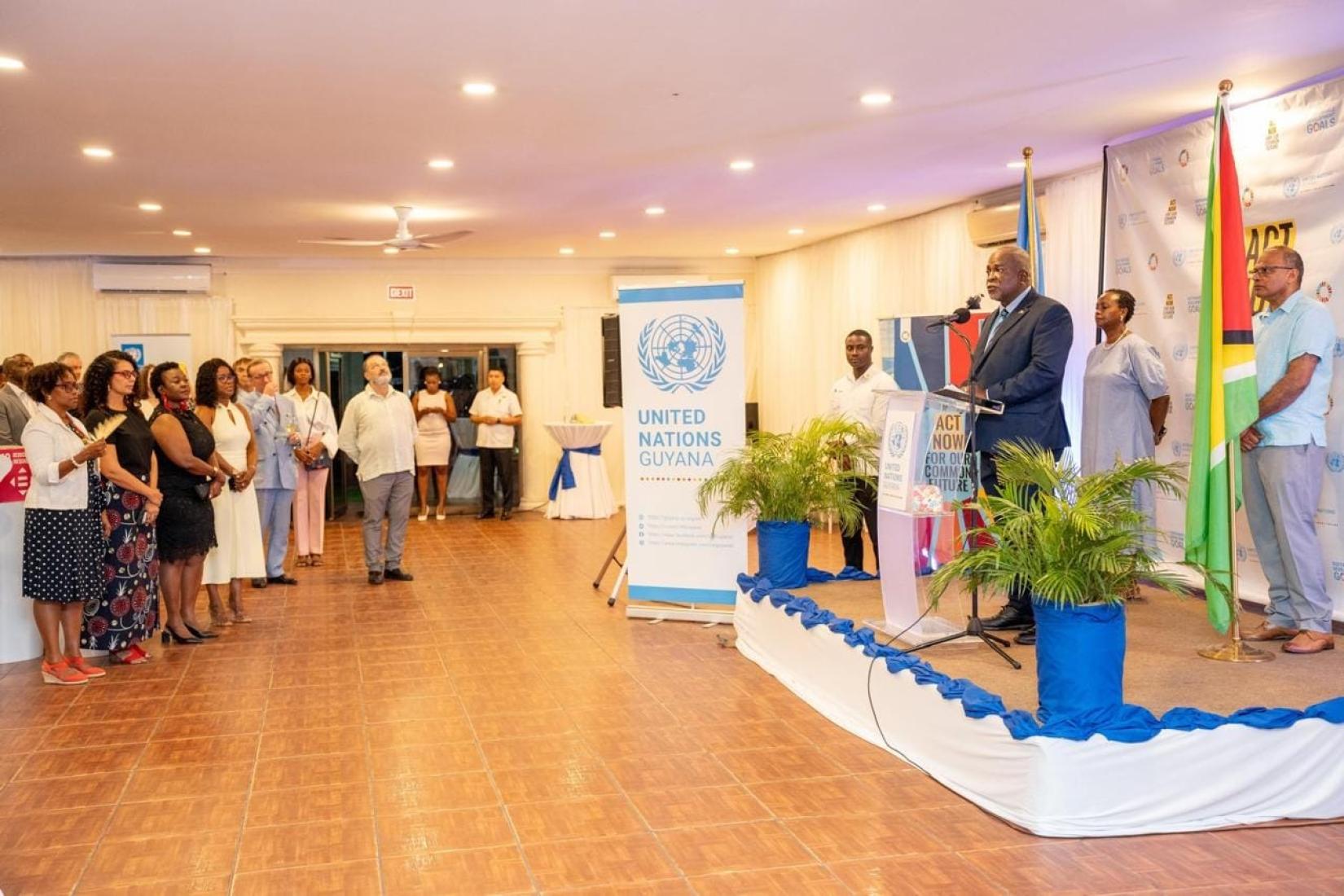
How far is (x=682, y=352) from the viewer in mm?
6664

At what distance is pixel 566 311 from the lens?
14.4m

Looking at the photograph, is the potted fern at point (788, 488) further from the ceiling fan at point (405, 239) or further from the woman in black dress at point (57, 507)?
the ceiling fan at point (405, 239)

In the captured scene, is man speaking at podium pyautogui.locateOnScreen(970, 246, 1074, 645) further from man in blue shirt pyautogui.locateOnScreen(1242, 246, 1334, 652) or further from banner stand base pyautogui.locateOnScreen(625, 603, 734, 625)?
banner stand base pyautogui.locateOnScreen(625, 603, 734, 625)

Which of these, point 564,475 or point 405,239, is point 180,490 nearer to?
point 405,239

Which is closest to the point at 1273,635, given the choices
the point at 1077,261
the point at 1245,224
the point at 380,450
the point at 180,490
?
the point at 1245,224

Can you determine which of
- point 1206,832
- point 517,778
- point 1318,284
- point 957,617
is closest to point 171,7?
point 517,778

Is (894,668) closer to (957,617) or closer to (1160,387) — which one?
(957,617)

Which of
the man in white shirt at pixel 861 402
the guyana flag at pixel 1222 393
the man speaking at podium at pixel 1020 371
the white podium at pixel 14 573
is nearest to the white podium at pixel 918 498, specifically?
the man speaking at podium at pixel 1020 371

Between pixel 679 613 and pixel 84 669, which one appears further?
pixel 679 613

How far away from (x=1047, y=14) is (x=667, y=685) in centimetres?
333

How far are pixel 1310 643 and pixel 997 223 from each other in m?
4.82

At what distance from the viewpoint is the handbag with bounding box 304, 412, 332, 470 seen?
30.7 feet

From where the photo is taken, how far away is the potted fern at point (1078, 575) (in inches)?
147

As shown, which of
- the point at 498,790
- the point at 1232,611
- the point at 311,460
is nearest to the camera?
the point at 498,790
